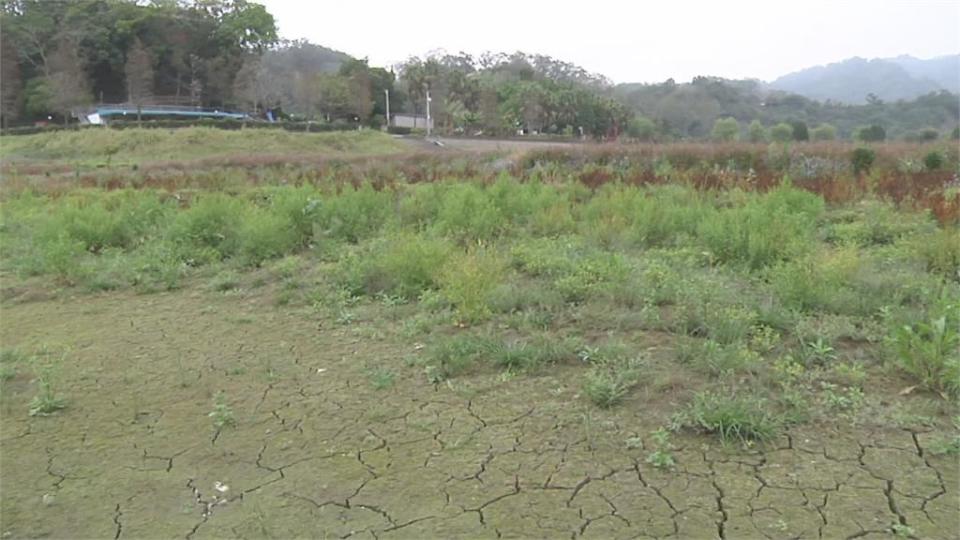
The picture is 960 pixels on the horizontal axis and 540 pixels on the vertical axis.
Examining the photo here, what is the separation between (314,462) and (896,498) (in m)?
2.08

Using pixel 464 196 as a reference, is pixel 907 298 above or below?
below

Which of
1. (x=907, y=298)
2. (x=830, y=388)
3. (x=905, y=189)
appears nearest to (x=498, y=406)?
(x=830, y=388)

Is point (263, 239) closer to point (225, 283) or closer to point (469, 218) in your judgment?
point (225, 283)

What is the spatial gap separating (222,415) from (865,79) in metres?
131

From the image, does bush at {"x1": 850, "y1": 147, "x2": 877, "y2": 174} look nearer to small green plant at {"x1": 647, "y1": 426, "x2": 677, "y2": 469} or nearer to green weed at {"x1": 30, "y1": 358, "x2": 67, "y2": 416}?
small green plant at {"x1": 647, "y1": 426, "x2": 677, "y2": 469}

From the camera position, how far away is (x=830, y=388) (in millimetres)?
2875

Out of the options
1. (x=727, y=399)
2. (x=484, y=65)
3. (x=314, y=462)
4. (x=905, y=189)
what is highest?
(x=484, y=65)

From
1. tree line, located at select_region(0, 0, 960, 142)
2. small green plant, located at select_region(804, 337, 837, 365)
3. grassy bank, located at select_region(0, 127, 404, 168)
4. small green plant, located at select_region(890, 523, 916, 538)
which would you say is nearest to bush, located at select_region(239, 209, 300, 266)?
small green plant, located at select_region(804, 337, 837, 365)

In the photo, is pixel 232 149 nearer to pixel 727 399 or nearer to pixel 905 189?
pixel 905 189

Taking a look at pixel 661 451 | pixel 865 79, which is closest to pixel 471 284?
pixel 661 451

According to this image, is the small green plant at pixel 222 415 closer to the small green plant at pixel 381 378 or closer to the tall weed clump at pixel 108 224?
the small green plant at pixel 381 378

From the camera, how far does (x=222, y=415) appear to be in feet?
9.64

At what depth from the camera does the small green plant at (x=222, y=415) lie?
2.88m

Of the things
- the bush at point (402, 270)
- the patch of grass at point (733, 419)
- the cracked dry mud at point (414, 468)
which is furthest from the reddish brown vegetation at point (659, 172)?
the cracked dry mud at point (414, 468)
